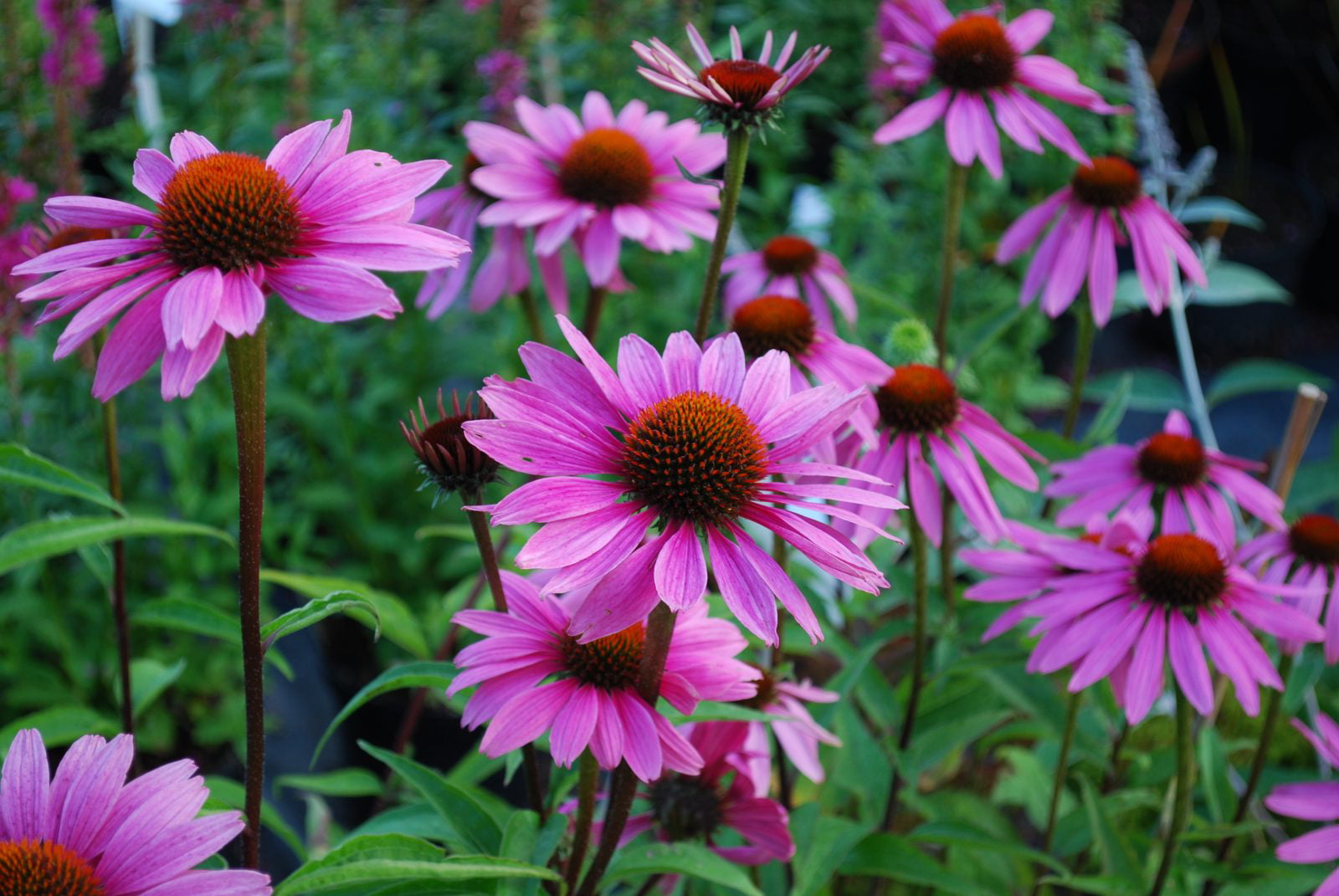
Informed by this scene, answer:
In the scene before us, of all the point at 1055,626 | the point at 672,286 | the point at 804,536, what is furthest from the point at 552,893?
the point at 672,286

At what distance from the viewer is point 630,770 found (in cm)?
60

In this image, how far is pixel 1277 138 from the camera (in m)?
3.85

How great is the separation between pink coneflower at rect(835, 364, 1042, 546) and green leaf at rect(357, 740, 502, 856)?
0.38 m

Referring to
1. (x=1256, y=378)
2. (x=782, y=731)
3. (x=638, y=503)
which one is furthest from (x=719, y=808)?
(x=1256, y=378)

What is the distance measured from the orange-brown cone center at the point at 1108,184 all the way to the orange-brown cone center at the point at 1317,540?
0.36 m

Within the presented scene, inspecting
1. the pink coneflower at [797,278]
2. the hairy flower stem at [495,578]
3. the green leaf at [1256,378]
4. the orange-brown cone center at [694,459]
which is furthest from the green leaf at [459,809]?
the green leaf at [1256,378]

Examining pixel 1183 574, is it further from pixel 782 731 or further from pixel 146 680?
pixel 146 680

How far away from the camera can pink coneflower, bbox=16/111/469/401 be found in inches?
20.5

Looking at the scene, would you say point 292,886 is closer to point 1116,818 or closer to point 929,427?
point 929,427

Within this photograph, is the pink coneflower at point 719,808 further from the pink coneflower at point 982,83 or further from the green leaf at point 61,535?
the pink coneflower at point 982,83

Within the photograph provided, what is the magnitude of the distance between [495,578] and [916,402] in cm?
40

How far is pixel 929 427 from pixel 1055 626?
181mm

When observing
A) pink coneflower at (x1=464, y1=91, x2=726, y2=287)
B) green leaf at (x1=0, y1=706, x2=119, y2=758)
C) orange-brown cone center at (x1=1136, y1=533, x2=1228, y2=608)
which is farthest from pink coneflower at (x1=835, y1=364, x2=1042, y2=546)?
green leaf at (x1=0, y1=706, x2=119, y2=758)

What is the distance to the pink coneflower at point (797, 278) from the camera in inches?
45.2
